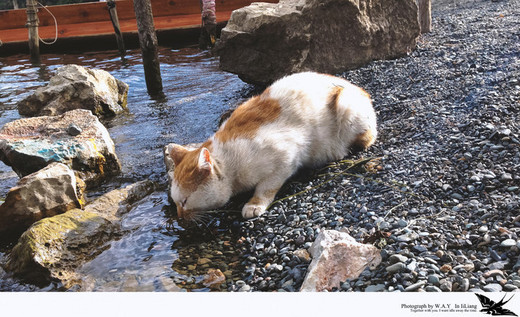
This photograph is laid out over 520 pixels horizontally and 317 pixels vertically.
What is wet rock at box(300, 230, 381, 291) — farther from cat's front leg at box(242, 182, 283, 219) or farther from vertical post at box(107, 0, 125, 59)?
vertical post at box(107, 0, 125, 59)

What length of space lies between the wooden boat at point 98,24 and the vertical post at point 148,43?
15.8ft

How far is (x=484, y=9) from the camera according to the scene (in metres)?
10.0

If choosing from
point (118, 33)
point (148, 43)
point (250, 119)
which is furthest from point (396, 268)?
point (118, 33)

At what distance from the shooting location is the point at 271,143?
3.66 meters

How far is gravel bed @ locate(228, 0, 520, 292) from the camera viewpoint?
89.9 inches

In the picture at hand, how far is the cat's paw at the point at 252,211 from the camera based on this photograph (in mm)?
3455

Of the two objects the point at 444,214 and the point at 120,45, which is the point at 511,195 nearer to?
the point at 444,214

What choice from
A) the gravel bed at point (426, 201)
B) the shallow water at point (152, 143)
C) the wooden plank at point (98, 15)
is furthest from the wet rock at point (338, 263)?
the wooden plank at point (98, 15)

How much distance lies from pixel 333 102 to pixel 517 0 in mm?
8679

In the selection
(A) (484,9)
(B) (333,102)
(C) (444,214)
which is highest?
(A) (484,9)

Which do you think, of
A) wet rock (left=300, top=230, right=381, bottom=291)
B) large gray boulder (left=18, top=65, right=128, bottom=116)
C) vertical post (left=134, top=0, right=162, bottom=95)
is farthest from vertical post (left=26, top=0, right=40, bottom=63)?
wet rock (left=300, top=230, right=381, bottom=291)
